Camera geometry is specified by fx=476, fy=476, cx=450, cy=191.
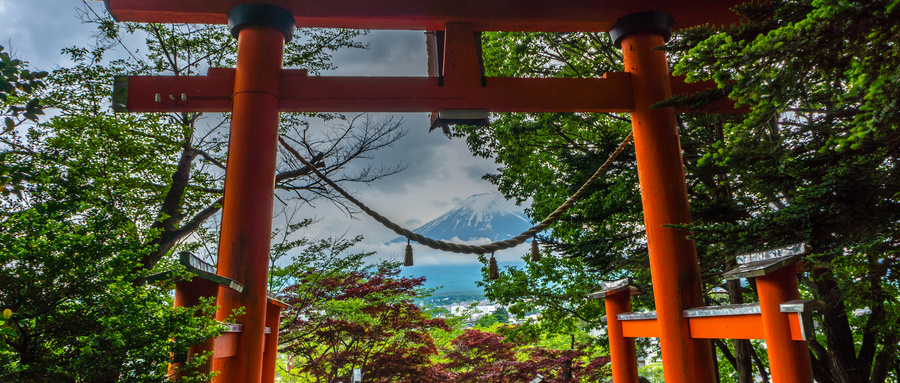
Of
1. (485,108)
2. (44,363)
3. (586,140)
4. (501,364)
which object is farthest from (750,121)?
(501,364)

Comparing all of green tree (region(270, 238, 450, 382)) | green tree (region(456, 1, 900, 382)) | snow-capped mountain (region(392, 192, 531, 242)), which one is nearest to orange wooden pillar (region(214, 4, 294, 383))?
green tree (region(456, 1, 900, 382))

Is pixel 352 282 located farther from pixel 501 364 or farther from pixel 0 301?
pixel 0 301

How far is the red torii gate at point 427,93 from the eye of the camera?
8.59 feet

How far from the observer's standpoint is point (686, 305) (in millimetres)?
2709

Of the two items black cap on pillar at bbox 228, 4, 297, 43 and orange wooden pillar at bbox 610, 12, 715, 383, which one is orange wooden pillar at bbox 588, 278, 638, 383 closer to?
orange wooden pillar at bbox 610, 12, 715, 383

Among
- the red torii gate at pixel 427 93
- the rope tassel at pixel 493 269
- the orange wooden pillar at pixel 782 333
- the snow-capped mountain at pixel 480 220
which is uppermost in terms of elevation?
the snow-capped mountain at pixel 480 220

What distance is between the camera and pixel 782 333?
1956mm

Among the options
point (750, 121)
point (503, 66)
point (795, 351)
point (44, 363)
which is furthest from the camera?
point (503, 66)

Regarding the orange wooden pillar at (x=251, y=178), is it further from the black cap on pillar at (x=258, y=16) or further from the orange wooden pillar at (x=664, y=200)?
the orange wooden pillar at (x=664, y=200)

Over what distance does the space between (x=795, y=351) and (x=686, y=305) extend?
774mm

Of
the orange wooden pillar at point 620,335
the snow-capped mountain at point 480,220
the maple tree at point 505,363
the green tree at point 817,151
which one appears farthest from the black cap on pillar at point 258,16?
the snow-capped mountain at point 480,220

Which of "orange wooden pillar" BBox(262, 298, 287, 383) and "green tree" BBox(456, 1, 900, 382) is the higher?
"green tree" BBox(456, 1, 900, 382)

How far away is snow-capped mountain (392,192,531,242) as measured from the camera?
63688 mm

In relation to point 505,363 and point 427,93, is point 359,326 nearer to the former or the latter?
point 505,363
